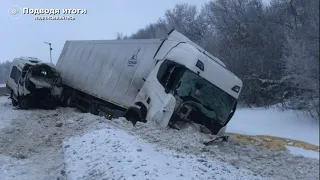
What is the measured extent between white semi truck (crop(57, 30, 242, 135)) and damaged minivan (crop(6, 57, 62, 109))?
2.60m

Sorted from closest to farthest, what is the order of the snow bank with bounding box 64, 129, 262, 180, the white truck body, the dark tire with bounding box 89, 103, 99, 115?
the snow bank with bounding box 64, 129, 262, 180, the white truck body, the dark tire with bounding box 89, 103, 99, 115

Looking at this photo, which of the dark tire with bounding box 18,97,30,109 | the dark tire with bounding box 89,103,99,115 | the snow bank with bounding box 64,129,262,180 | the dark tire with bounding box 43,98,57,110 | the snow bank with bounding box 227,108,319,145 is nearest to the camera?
the snow bank with bounding box 227,108,319,145

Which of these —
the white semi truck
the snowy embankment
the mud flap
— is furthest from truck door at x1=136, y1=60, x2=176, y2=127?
the snowy embankment

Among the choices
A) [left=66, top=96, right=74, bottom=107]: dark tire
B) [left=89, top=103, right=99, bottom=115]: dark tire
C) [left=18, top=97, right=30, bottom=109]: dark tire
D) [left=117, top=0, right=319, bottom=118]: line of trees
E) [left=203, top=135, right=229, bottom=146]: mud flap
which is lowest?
[left=18, top=97, right=30, bottom=109]: dark tire

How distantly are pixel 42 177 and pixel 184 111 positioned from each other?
3785mm

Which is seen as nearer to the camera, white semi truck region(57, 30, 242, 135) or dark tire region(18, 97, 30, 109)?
white semi truck region(57, 30, 242, 135)

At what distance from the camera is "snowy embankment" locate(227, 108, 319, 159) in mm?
3047

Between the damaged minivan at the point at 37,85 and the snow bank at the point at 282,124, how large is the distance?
13.4 meters

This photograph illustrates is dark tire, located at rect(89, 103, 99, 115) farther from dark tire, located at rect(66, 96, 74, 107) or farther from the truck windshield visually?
the truck windshield

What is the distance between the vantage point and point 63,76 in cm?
1795

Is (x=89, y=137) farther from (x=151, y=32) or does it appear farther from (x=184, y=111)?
(x=151, y=32)

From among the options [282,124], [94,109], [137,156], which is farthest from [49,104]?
[282,124]

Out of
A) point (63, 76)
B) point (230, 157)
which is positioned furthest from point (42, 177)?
point (63, 76)

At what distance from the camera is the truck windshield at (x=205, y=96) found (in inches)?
369
